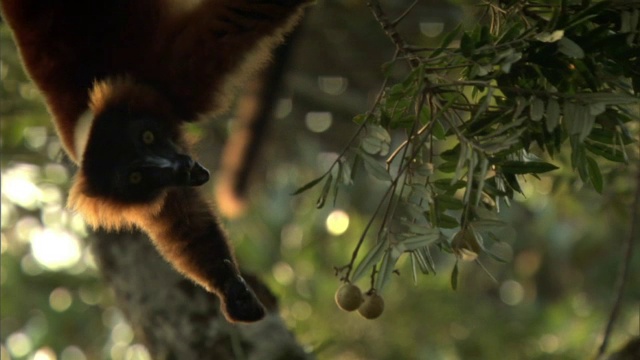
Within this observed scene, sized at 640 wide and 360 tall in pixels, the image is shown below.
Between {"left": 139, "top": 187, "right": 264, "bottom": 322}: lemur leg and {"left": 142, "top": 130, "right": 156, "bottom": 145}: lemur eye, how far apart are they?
9.3 inches

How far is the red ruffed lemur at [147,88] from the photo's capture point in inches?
96.3

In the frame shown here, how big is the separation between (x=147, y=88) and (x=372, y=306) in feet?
2.78

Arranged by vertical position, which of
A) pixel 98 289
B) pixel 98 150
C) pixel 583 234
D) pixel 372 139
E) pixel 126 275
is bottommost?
pixel 583 234

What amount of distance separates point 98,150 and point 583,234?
16.6 ft

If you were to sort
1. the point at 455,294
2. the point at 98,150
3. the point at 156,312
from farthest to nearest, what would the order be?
1. the point at 455,294
2. the point at 156,312
3. the point at 98,150

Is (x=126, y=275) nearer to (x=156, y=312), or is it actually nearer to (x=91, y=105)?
(x=156, y=312)

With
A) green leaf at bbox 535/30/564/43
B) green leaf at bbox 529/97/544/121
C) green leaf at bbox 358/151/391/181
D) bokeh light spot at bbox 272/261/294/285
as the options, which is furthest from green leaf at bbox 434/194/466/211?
bokeh light spot at bbox 272/261/294/285

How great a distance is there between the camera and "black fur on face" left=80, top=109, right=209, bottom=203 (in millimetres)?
2420

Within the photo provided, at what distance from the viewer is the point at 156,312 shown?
2.92 meters

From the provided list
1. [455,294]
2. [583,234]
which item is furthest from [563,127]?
[583,234]

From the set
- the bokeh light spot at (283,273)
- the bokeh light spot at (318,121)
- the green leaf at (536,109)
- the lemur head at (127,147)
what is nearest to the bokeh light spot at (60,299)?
the bokeh light spot at (283,273)

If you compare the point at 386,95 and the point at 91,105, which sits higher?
the point at 386,95

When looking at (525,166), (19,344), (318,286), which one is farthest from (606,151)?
(19,344)

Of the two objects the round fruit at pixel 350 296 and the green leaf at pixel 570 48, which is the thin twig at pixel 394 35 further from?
the round fruit at pixel 350 296
